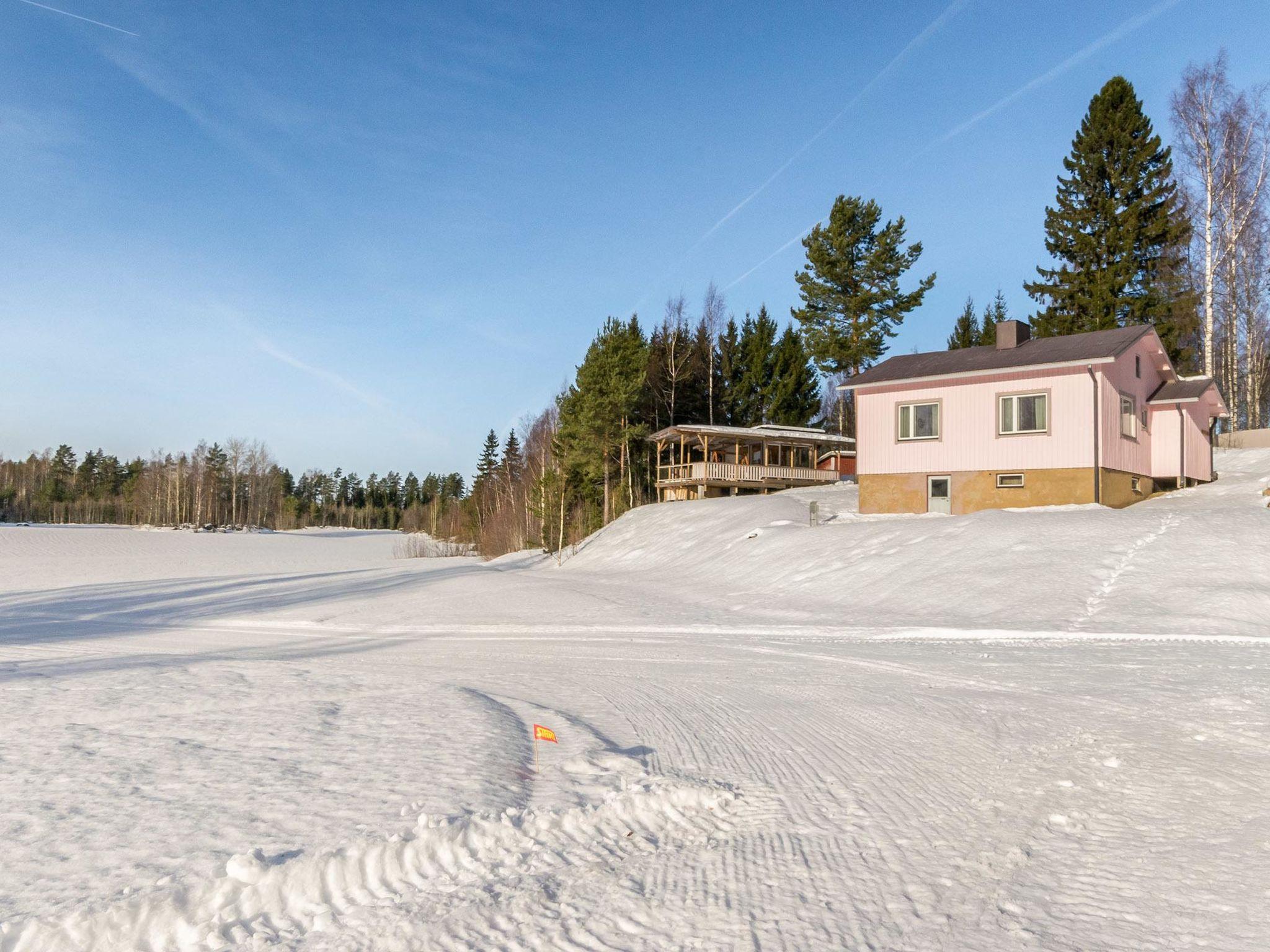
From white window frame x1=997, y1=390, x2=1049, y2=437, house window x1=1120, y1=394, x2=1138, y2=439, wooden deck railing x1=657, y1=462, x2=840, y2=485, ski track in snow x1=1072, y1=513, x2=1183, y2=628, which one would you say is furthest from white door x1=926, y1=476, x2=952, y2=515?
wooden deck railing x1=657, y1=462, x2=840, y2=485

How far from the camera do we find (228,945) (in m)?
3.00

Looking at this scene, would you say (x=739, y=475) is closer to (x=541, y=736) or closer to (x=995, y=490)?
(x=995, y=490)

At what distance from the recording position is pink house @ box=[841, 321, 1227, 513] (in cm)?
2378

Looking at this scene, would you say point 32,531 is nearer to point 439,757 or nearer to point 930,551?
point 930,551

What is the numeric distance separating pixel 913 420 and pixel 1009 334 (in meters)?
4.48

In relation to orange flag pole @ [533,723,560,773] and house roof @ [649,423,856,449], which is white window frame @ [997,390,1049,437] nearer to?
house roof @ [649,423,856,449]

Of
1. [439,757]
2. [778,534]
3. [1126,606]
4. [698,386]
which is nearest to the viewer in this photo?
[439,757]

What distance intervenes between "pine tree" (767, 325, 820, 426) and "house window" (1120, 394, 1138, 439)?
81.9ft

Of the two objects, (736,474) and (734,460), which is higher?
(734,460)

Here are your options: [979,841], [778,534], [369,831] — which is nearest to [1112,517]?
[778,534]

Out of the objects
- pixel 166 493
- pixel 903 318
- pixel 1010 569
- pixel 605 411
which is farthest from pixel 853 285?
pixel 166 493

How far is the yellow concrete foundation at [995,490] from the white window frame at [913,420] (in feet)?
3.75

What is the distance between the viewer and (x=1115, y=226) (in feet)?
120

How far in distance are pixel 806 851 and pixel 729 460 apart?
3920 cm
